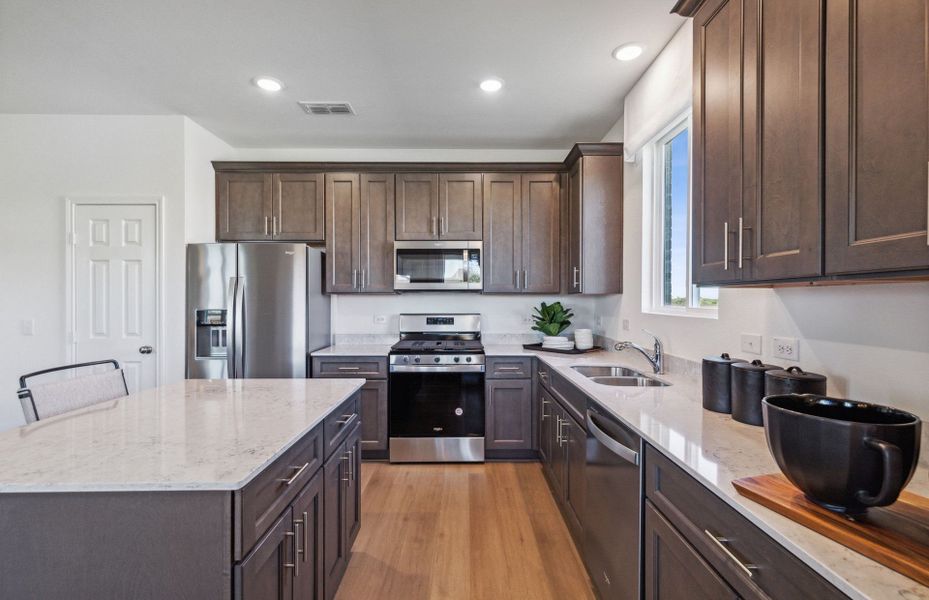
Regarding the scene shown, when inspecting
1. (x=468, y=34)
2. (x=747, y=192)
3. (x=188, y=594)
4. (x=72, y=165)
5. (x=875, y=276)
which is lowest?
(x=188, y=594)

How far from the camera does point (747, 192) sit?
1.17 meters

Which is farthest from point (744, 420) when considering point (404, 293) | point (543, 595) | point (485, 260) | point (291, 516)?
point (404, 293)

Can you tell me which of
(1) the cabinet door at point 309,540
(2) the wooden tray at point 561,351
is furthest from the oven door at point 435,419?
(1) the cabinet door at point 309,540

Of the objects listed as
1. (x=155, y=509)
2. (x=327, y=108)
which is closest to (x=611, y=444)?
(x=155, y=509)

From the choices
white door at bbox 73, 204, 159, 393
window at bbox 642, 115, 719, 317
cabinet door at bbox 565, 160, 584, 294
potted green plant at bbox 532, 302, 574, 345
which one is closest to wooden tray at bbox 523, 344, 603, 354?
potted green plant at bbox 532, 302, 574, 345

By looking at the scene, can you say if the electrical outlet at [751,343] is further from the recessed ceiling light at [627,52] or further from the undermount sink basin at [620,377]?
the recessed ceiling light at [627,52]

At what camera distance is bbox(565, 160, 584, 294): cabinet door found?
3020mm

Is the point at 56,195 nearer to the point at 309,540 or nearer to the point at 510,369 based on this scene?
the point at 309,540

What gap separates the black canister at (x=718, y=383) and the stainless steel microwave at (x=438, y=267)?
211cm

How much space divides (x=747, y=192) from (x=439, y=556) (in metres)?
2.08

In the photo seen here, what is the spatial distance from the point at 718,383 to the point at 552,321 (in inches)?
78.7

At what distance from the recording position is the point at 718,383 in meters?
1.42

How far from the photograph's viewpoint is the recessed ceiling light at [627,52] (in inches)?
84.7

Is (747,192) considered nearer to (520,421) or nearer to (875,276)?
(875,276)
